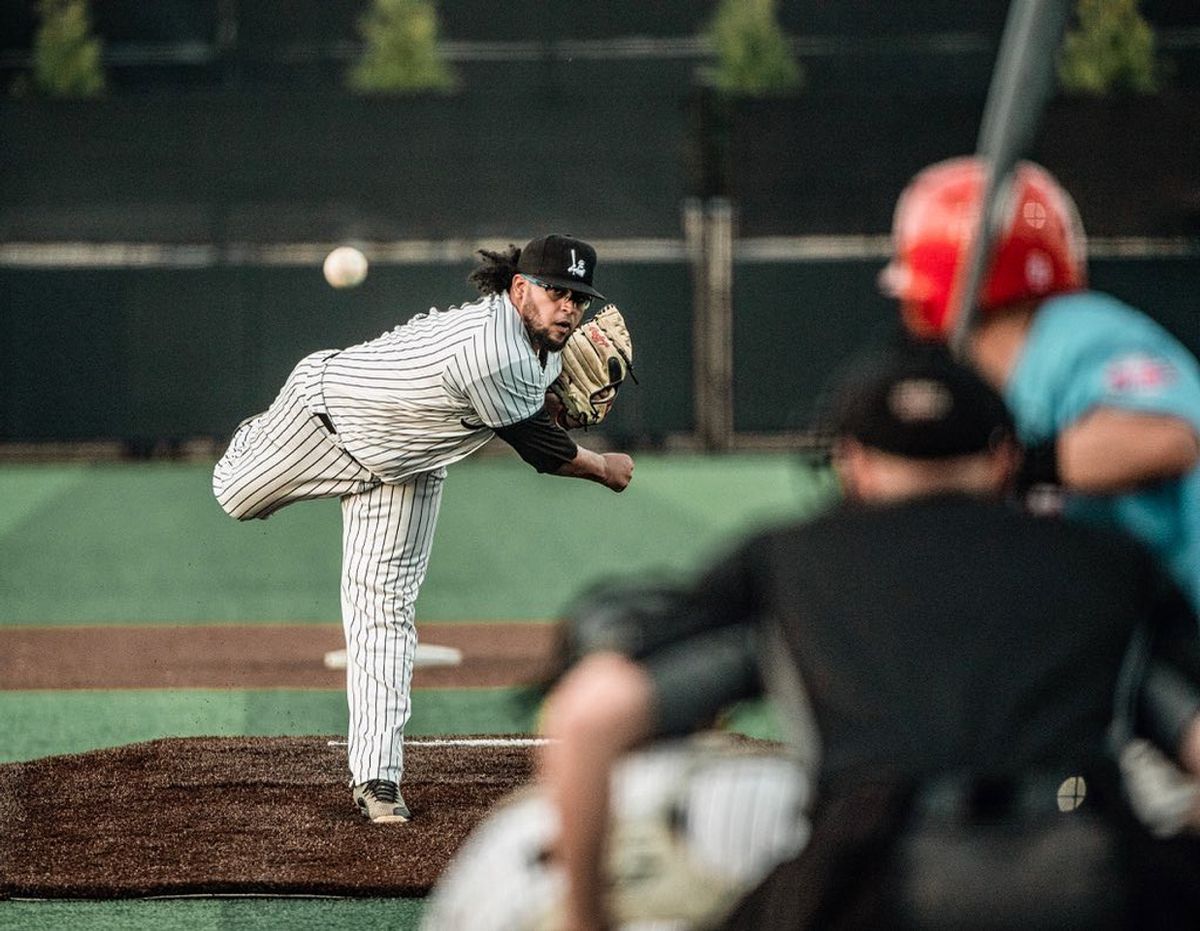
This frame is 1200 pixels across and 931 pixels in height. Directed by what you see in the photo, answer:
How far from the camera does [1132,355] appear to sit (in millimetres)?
2924

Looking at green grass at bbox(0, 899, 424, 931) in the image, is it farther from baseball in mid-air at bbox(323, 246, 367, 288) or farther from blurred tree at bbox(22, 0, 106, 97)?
blurred tree at bbox(22, 0, 106, 97)

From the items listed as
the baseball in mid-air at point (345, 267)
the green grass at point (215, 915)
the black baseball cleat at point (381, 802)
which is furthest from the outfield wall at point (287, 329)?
the green grass at point (215, 915)

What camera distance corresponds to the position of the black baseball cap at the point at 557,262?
586cm

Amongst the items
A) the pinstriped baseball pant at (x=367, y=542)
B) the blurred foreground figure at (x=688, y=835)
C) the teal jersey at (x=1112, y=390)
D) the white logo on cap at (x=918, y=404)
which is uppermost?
the white logo on cap at (x=918, y=404)

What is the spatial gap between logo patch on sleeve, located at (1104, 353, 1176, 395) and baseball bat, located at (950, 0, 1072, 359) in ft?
0.80

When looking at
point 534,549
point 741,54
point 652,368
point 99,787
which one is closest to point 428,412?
point 99,787

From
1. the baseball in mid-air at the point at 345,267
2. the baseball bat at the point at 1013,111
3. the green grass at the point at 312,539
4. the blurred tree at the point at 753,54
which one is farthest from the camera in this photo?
the blurred tree at the point at 753,54

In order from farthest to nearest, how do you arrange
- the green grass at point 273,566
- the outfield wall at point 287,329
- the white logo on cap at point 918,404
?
1. the outfield wall at point 287,329
2. the green grass at point 273,566
3. the white logo on cap at point 918,404

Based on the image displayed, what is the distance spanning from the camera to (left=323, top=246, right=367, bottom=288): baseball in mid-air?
57.3 feet

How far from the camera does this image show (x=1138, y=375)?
2.90 m

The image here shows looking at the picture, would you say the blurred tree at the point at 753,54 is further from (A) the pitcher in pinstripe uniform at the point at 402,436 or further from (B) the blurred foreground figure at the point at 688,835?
(B) the blurred foreground figure at the point at 688,835

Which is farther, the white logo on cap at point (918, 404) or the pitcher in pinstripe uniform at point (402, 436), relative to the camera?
the pitcher in pinstripe uniform at point (402, 436)

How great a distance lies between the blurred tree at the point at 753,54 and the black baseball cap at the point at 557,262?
63.0ft

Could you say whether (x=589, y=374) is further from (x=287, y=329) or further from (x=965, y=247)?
(x=287, y=329)
